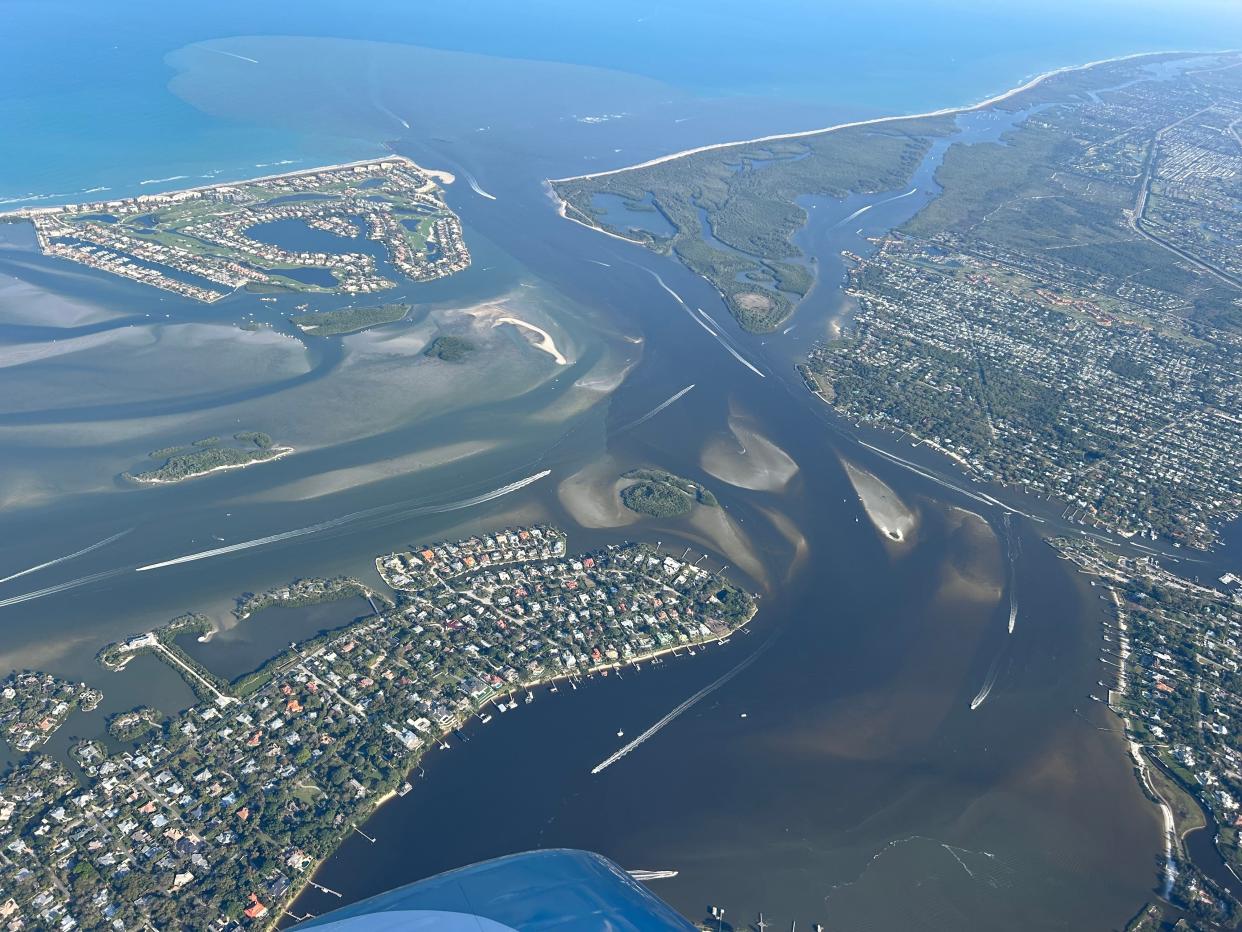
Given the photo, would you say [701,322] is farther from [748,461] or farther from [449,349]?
[449,349]

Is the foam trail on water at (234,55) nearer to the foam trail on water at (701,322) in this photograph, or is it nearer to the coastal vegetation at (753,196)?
the coastal vegetation at (753,196)

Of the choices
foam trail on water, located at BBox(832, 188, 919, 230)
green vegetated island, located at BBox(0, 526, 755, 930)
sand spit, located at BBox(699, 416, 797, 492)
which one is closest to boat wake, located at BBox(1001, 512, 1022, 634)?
sand spit, located at BBox(699, 416, 797, 492)

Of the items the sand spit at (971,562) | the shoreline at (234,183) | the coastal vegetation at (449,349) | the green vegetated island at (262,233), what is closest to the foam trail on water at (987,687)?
the sand spit at (971,562)

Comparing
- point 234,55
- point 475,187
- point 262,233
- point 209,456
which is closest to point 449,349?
point 209,456

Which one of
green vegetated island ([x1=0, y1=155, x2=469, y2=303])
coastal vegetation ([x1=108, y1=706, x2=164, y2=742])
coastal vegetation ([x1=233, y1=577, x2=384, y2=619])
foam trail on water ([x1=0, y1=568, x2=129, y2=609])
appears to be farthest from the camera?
green vegetated island ([x1=0, y1=155, x2=469, y2=303])

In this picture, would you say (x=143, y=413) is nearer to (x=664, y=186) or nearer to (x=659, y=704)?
(x=659, y=704)

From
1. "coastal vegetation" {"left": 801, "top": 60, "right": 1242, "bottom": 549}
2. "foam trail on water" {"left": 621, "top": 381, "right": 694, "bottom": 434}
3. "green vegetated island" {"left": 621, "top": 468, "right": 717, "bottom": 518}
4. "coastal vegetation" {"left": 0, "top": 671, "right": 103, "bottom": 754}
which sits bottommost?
"coastal vegetation" {"left": 0, "top": 671, "right": 103, "bottom": 754}

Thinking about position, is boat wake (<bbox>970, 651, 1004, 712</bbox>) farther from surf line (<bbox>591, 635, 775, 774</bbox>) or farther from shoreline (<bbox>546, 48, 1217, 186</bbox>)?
shoreline (<bbox>546, 48, 1217, 186</bbox>)
